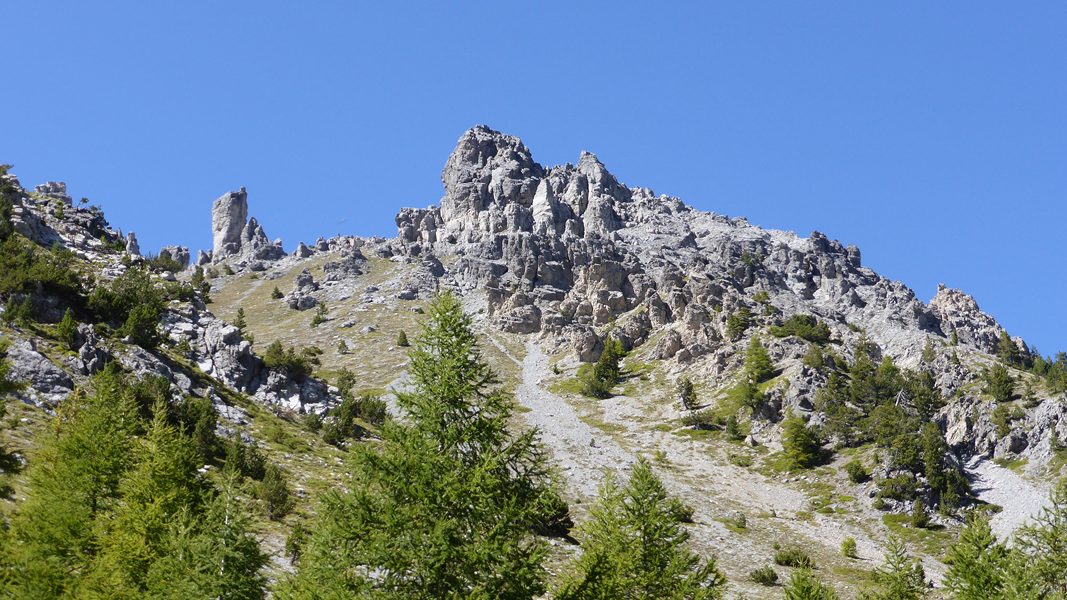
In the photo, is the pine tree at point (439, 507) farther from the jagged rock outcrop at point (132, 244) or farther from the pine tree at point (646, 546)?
the jagged rock outcrop at point (132, 244)

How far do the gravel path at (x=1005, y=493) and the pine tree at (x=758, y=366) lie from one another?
31.6 metres

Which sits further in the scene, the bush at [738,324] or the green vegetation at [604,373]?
the bush at [738,324]

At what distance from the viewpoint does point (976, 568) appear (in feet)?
96.5

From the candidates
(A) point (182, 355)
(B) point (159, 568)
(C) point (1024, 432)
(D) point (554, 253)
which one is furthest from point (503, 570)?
(D) point (554, 253)

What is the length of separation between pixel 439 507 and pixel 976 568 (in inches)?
1001

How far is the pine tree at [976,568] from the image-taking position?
28.8 meters

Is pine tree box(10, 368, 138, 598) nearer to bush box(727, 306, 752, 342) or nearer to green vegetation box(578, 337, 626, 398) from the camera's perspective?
green vegetation box(578, 337, 626, 398)

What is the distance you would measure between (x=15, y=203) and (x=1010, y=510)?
357ft

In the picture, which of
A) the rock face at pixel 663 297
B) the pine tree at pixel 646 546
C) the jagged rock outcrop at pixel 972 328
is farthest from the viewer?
the jagged rock outcrop at pixel 972 328

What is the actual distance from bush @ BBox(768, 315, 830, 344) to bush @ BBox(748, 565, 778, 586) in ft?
296

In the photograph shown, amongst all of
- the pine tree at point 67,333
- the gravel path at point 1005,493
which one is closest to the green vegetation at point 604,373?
the gravel path at point 1005,493

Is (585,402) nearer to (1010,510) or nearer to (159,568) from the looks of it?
(1010,510)

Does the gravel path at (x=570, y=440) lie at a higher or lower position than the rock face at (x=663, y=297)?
lower

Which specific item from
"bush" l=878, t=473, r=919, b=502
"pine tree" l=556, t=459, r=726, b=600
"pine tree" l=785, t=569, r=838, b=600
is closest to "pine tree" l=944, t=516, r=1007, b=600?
"pine tree" l=785, t=569, r=838, b=600
